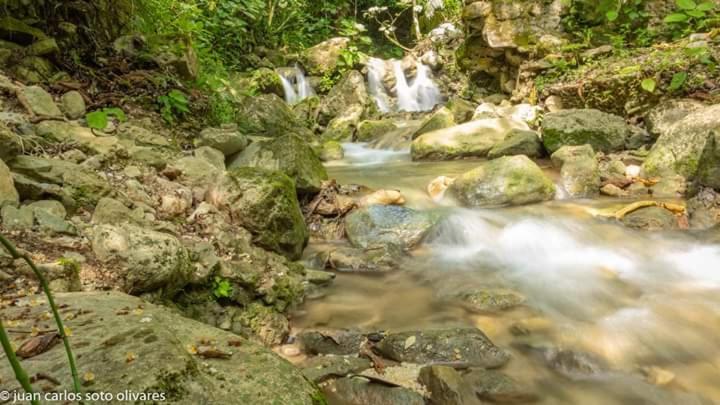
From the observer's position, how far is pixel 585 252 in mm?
4719

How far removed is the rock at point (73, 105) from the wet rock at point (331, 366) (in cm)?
342

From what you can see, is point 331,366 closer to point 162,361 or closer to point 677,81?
point 162,361

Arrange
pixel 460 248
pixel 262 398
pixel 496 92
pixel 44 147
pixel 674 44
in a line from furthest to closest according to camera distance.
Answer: pixel 496 92, pixel 674 44, pixel 460 248, pixel 44 147, pixel 262 398

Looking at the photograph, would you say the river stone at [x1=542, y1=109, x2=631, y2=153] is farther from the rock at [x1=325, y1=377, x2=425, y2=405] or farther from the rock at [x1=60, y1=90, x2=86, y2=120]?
the rock at [x1=60, y1=90, x2=86, y2=120]

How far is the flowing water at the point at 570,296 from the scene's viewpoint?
2.85 m

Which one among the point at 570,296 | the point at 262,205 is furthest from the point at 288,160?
the point at 570,296

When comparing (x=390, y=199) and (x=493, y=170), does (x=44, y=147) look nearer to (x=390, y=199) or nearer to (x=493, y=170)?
(x=390, y=199)

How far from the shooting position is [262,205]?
407 centimetres

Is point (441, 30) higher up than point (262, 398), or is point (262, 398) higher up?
point (441, 30)

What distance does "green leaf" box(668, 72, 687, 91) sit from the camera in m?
7.22

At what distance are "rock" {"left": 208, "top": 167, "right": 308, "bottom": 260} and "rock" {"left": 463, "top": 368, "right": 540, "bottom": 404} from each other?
2.12 meters

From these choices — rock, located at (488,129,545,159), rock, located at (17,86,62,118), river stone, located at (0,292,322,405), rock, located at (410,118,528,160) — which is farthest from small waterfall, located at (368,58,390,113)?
river stone, located at (0,292,322,405)

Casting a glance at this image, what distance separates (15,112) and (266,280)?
2.70 meters

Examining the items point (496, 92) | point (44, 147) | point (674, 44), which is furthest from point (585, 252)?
point (496, 92)
